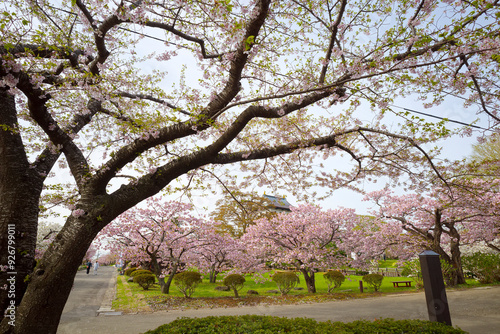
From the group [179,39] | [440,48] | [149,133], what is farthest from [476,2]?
[149,133]

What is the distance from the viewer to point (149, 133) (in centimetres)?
398

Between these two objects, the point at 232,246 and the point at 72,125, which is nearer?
the point at 72,125

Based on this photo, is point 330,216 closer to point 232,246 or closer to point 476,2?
point 232,246

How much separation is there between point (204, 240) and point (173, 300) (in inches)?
135

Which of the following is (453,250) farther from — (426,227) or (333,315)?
(333,315)

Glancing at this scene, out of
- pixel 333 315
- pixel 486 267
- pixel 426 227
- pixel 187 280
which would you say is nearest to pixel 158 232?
pixel 187 280

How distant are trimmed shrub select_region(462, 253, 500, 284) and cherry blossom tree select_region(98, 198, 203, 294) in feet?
53.1

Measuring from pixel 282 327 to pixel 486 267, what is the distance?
1725cm

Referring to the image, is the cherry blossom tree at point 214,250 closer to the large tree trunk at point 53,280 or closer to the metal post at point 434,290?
the large tree trunk at point 53,280

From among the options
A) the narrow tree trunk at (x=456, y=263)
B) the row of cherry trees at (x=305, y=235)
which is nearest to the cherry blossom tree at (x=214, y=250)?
the row of cherry trees at (x=305, y=235)

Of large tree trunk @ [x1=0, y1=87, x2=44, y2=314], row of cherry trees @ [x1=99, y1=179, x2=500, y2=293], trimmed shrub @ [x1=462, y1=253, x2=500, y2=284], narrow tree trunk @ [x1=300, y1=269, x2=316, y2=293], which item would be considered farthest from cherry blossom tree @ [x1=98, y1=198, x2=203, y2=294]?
trimmed shrub @ [x1=462, y1=253, x2=500, y2=284]

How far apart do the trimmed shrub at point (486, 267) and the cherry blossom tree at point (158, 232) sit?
53.1ft

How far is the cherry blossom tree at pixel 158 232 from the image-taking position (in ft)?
42.5

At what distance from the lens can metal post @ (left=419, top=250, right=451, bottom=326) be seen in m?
4.40
